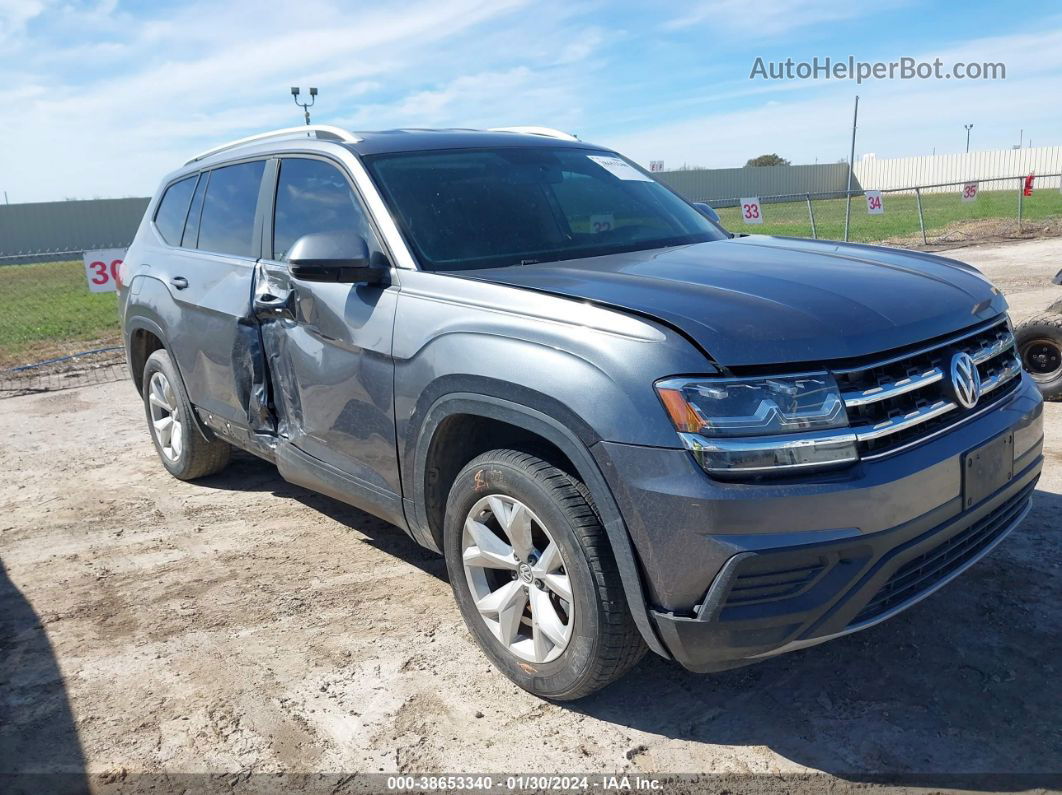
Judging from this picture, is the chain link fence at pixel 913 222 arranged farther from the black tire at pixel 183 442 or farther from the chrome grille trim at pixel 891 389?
the chrome grille trim at pixel 891 389

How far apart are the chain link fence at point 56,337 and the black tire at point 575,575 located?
25.9 feet

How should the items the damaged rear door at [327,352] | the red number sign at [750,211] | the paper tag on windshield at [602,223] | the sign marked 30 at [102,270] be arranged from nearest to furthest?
the damaged rear door at [327,352]
the paper tag on windshield at [602,223]
the sign marked 30 at [102,270]
the red number sign at [750,211]

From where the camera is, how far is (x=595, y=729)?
2.95 m

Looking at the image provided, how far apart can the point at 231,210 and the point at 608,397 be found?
9.81 ft

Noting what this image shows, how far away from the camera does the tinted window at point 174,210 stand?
5355 mm

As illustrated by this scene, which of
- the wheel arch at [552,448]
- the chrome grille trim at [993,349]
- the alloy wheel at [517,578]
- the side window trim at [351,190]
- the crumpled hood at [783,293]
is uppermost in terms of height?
the side window trim at [351,190]

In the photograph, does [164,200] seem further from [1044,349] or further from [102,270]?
[1044,349]

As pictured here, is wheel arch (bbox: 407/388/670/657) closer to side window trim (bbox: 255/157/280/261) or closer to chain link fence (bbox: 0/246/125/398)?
side window trim (bbox: 255/157/280/261)

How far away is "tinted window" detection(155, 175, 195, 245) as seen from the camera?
536 cm

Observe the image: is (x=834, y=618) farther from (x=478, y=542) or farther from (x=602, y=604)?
(x=478, y=542)

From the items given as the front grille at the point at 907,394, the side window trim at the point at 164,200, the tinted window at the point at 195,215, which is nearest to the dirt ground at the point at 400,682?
the front grille at the point at 907,394

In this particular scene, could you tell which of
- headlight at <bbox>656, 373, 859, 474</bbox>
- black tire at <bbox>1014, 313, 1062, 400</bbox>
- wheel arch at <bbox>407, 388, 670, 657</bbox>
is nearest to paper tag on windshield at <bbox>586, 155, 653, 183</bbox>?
wheel arch at <bbox>407, 388, 670, 657</bbox>

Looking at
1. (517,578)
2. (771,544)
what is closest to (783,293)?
(771,544)

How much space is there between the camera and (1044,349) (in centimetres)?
629
